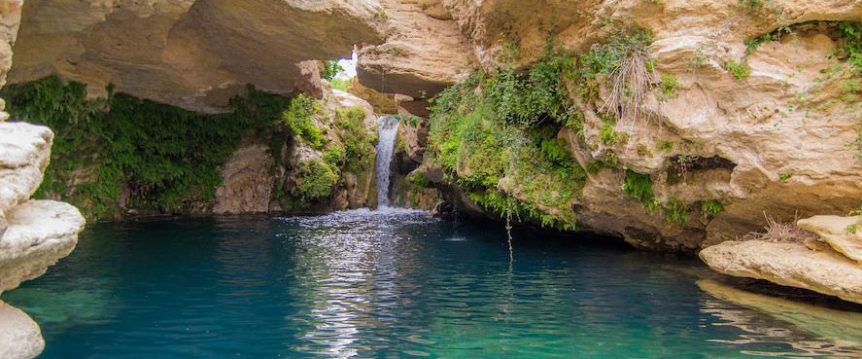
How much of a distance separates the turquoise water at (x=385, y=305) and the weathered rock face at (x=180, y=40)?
376cm

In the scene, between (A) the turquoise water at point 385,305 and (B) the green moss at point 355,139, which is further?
(B) the green moss at point 355,139

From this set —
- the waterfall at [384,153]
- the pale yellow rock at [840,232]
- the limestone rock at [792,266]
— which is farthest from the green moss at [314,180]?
the pale yellow rock at [840,232]

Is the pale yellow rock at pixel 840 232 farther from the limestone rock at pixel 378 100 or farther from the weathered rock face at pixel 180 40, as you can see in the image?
the limestone rock at pixel 378 100

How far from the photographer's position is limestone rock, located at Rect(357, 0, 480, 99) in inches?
579

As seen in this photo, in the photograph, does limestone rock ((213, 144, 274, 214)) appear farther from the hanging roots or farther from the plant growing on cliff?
the hanging roots

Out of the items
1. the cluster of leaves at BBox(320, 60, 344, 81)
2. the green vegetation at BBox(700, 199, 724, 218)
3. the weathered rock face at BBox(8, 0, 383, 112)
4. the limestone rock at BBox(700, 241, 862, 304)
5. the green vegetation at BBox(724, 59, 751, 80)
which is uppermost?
the cluster of leaves at BBox(320, 60, 344, 81)

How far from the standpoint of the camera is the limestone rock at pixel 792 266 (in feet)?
22.7

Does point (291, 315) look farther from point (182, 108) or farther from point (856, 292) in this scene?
point (182, 108)

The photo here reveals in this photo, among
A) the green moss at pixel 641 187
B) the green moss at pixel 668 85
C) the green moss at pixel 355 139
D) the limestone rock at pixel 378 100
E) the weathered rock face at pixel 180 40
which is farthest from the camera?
the limestone rock at pixel 378 100

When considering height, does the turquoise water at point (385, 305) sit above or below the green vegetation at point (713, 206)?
below

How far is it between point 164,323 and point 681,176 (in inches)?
297

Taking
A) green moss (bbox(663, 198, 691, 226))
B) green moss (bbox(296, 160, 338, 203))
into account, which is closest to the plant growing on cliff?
green moss (bbox(663, 198, 691, 226))

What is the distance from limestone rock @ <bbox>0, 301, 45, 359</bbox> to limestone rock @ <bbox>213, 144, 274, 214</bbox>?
15514mm

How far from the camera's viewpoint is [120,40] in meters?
12.5
